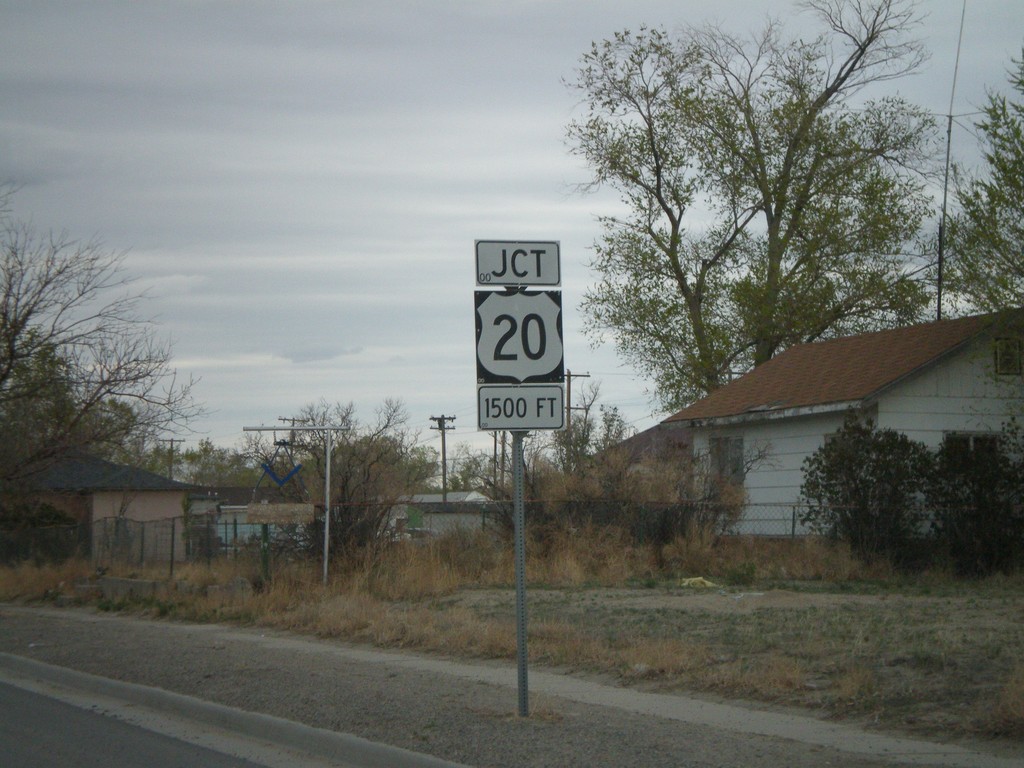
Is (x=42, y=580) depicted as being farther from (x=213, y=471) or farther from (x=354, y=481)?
(x=213, y=471)

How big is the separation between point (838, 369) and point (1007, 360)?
3922mm

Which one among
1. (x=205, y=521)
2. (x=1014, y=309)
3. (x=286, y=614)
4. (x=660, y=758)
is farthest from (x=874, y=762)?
(x=205, y=521)

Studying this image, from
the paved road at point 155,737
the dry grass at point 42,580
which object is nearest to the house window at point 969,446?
the paved road at point 155,737

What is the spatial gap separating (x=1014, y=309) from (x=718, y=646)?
9.79 meters

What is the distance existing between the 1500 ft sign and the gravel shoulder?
272 cm

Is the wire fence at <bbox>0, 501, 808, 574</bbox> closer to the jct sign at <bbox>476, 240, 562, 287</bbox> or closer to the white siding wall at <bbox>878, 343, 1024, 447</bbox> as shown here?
the white siding wall at <bbox>878, 343, 1024, 447</bbox>

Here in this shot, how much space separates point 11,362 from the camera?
21312mm

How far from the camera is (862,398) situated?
2117cm

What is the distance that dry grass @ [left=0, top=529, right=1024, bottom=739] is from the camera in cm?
917

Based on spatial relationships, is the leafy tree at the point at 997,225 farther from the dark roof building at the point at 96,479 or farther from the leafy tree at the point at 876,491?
the dark roof building at the point at 96,479

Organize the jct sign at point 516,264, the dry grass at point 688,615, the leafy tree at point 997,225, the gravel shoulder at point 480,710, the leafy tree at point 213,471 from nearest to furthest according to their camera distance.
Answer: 1. the gravel shoulder at point 480,710
2. the jct sign at point 516,264
3. the dry grass at point 688,615
4. the leafy tree at point 997,225
5. the leafy tree at point 213,471

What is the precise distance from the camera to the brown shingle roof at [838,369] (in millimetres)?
21781

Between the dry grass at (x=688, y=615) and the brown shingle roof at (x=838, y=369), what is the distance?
12.1 ft

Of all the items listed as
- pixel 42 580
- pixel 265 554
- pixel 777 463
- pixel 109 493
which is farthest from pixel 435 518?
pixel 109 493
